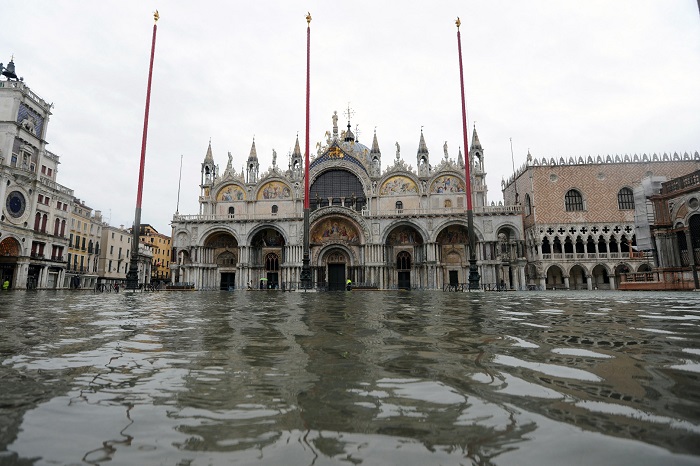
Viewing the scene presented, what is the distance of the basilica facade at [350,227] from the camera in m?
36.6

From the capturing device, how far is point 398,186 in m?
39.8

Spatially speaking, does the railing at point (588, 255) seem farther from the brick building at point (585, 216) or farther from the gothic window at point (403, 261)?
the gothic window at point (403, 261)

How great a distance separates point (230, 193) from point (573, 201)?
33653 millimetres

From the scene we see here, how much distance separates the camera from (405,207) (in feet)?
129

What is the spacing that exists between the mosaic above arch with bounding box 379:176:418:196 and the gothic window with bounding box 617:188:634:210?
18714 millimetres

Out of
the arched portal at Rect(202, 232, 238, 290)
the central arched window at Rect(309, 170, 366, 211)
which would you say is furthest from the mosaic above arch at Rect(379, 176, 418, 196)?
the arched portal at Rect(202, 232, 238, 290)

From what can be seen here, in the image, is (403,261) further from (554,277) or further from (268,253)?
(554,277)

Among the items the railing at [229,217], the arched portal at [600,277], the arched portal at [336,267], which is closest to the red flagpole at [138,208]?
the railing at [229,217]

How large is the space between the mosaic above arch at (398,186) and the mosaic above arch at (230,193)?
1438 centimetres

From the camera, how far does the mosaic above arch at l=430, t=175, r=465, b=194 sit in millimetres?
38844

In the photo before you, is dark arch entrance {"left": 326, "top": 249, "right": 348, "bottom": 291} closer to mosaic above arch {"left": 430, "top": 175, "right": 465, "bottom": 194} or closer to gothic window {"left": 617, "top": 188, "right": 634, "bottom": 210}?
mosaic above arch {"left": 430, "top": 175, "right": 465, "bottom": 194}

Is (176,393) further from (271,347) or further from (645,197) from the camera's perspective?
(645,197)

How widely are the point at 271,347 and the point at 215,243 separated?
39.6m

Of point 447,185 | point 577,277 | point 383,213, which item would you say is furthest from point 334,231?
point 577,277
